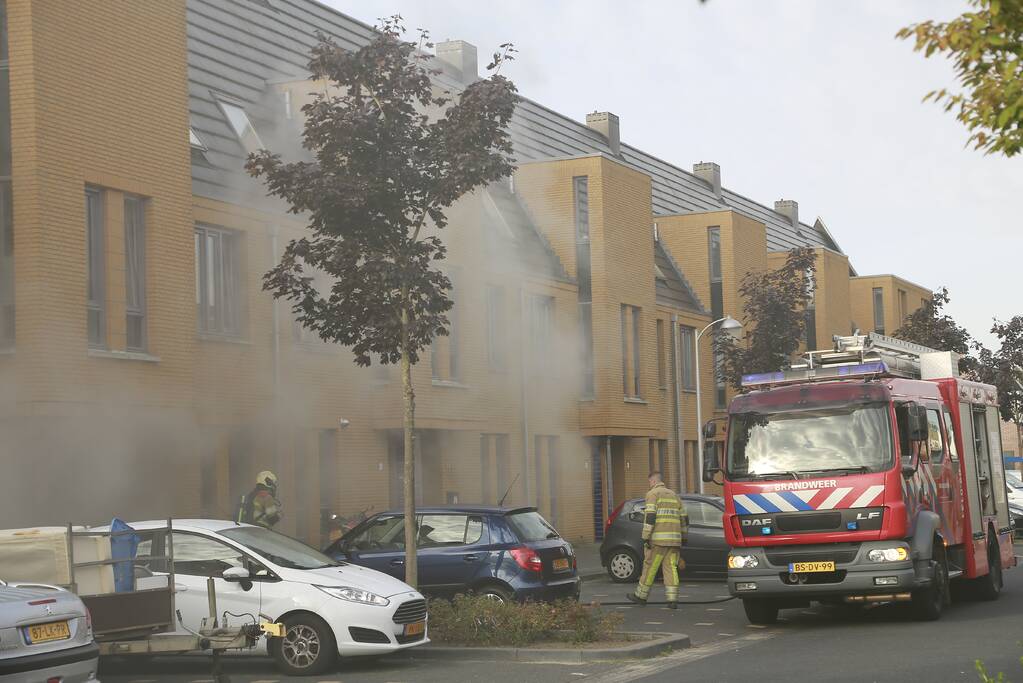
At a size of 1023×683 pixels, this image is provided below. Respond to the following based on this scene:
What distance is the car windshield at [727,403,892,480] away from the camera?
1544 cm

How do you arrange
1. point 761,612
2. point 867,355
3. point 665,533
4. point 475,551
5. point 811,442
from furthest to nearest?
1. point 665,533
2. point 867,355
3. point 761,612
4. point 475,551
5. point 811,442

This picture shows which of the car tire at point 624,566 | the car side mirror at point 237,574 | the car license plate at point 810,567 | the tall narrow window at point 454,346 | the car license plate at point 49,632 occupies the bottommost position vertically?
the car tire at point 624,566

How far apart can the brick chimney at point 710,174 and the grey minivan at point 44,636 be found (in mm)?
46797

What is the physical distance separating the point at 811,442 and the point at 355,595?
5356 mm

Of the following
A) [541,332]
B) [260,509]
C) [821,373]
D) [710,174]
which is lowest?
[260,509]

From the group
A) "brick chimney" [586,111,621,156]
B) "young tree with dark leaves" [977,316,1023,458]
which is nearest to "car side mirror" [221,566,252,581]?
"brick chimney" [586,111,621,156]

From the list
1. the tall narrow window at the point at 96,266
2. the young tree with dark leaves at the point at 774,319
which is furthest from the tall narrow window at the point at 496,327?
the tall narrow window at the point at 96,266

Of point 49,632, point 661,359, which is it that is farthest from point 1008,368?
point 49,632

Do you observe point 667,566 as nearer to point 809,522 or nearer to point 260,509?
point 809,522

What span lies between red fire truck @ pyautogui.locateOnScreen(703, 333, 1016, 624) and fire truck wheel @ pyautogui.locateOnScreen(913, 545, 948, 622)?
2cm

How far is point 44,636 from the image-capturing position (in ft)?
31.9

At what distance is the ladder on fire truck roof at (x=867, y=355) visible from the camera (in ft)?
56.6

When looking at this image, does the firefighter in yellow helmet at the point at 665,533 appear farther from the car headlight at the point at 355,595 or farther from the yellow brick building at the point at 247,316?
the yellow brick building at the point at 247,316

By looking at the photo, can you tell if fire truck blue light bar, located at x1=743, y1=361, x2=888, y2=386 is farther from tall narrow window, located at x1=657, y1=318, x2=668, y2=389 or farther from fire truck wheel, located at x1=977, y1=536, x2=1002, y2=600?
tall narrow window, located at x1=657, y1=318, x2=668, y2=389
